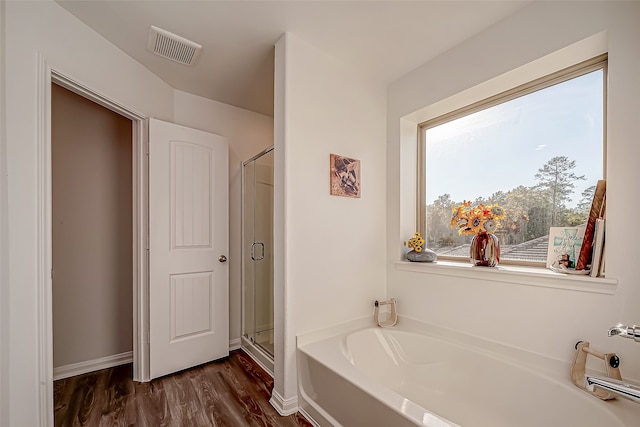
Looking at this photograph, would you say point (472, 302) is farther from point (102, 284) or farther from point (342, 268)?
point (102, 284)

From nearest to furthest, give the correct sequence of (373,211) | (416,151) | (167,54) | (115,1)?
(115,1) < (167,54) < (373,211) < (416,151)

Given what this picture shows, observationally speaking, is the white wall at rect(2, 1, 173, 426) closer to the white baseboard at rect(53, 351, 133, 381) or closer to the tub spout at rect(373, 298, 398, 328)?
the white baseboard at rect(53, 351, 133, 381)

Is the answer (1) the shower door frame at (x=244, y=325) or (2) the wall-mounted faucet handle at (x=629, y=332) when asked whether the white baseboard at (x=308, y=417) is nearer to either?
(1) the shower door frame at (x=244, y=325)

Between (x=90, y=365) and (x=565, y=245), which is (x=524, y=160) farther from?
(x=90, y=365)

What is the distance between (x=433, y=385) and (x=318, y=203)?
54.8 inches

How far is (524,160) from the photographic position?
1.86m

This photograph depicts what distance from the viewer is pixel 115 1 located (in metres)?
1.56

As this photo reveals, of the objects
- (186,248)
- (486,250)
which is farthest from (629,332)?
(186,248)

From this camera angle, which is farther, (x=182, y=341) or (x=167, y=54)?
(x=182, y=341)

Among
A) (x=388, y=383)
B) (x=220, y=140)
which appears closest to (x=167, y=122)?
(x=220, y=140)

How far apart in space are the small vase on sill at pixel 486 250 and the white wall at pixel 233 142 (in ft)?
6.82

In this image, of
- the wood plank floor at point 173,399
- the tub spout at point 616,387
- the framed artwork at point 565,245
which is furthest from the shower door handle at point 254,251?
the tub spout at point 616,387

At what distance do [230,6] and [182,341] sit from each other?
2417 mm

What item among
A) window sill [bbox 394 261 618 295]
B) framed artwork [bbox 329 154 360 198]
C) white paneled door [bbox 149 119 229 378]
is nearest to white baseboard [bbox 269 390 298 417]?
white paneled door [bbox 149 119 229 378]
